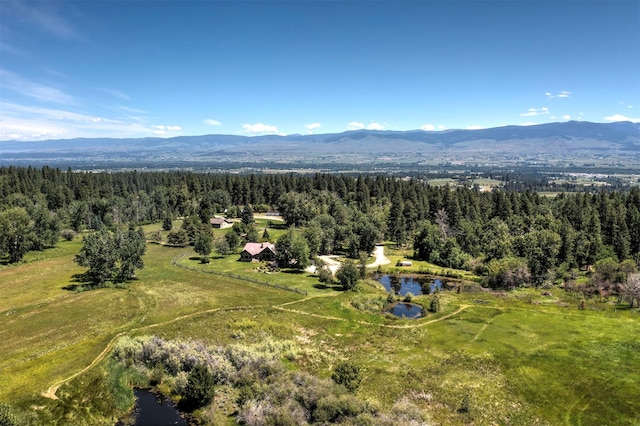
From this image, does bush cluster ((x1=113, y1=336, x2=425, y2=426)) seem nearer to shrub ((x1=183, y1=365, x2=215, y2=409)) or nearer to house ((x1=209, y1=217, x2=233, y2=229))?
shrub ((x1=183, y1=365, x2=215, y2=409))

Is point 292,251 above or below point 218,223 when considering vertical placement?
below

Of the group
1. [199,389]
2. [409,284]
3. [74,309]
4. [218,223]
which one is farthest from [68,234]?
[199,389]

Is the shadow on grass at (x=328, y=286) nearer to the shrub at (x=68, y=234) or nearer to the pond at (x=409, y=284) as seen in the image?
the pond at (x=409, y=284)

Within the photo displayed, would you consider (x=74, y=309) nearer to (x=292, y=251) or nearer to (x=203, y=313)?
(x=203, y=313)

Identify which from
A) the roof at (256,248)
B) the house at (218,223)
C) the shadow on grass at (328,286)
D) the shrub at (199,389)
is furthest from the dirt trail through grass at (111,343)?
the house at (218,223)

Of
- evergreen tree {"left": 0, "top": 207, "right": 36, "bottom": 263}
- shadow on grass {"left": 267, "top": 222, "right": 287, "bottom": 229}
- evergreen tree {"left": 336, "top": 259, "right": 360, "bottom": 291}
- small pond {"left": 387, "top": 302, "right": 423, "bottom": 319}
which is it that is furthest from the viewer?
shadow on grass {"left": 267, "top": 222, "right": 287, "bottom": 229}

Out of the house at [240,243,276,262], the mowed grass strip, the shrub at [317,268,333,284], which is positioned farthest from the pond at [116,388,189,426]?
the house at [240,243,276,262]
